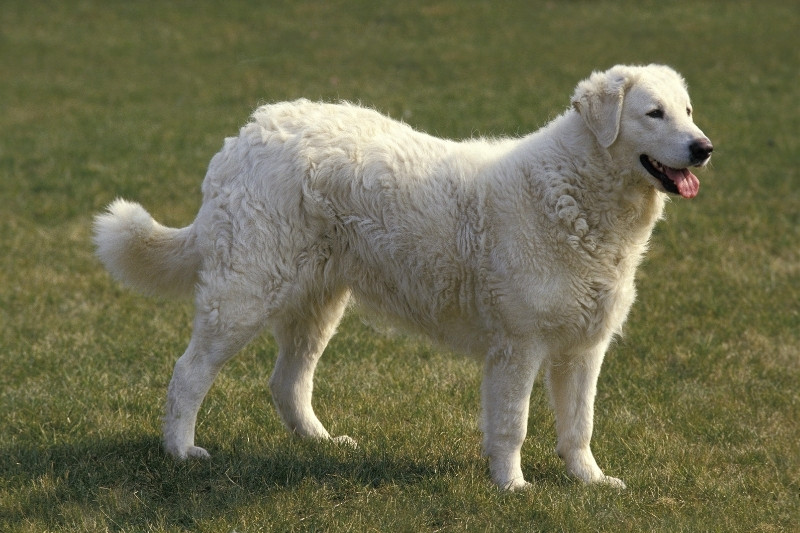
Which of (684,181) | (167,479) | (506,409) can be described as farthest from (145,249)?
(684,181)

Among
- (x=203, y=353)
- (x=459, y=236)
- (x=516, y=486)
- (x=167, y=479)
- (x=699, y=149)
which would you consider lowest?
(x=167, y=479)

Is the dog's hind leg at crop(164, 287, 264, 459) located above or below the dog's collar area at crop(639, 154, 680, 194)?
below

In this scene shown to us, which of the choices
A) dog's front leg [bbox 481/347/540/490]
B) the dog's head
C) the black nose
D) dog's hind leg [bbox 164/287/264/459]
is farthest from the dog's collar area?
dog's hind leg [bbox 164/287/264/459]

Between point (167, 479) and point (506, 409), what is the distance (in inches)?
63.4

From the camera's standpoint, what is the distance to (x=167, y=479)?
476 centimetres

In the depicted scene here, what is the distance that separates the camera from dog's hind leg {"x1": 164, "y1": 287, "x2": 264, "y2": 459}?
484 centimetres

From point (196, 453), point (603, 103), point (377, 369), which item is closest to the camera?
point (603, 103)

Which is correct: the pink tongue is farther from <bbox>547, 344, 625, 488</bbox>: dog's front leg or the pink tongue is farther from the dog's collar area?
<bbox>547, 344, 625, 488</bbox>: dog's front leg

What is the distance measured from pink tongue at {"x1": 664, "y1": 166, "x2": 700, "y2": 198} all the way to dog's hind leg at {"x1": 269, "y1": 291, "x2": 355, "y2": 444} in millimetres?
1772

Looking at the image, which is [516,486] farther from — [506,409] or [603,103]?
[603,103]

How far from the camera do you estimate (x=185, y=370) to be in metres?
4.92

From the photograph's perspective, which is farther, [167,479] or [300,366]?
[300,366]

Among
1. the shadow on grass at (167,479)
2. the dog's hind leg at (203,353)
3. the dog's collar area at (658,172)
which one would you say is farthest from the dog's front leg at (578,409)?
the dog's hind leg at (203,353)

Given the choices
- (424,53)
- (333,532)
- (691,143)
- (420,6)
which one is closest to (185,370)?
(333,532)
